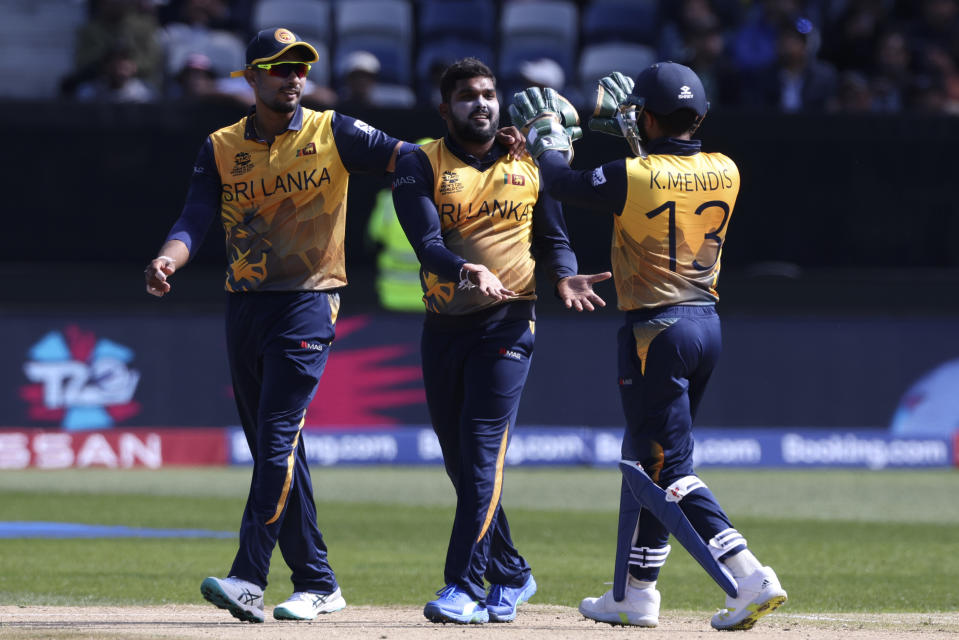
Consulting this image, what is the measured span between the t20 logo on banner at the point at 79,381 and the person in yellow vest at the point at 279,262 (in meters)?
7.53

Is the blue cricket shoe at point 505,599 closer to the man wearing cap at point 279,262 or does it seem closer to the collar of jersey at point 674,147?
the man wearing cap at point 279,262

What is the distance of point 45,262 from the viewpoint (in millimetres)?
13000

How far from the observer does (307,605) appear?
605 centimetres

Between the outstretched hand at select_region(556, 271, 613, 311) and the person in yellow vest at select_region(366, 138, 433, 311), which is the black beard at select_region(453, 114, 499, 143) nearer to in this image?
the outstretched hand at select_region(556, 271, 613, 311)

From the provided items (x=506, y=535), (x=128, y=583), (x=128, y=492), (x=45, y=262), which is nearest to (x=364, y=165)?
(x=506, y=535)

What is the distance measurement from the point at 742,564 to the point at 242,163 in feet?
7.87

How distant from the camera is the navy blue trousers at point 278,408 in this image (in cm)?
586

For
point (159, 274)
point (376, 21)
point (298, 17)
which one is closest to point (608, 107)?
point (159, 274)

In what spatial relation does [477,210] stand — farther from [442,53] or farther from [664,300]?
[442,53]

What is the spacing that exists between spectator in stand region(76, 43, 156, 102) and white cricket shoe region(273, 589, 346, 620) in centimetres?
811

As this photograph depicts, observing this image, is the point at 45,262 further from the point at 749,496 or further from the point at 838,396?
the point at 838,396

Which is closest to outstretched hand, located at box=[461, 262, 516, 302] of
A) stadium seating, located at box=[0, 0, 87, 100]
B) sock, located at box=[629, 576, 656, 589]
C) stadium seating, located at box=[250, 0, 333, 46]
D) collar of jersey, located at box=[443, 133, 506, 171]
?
collar of jersey, located at box=[443, 133, 506, 171]

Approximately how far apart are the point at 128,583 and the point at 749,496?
5.81 metres

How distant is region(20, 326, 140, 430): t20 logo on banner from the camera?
1327 cm
